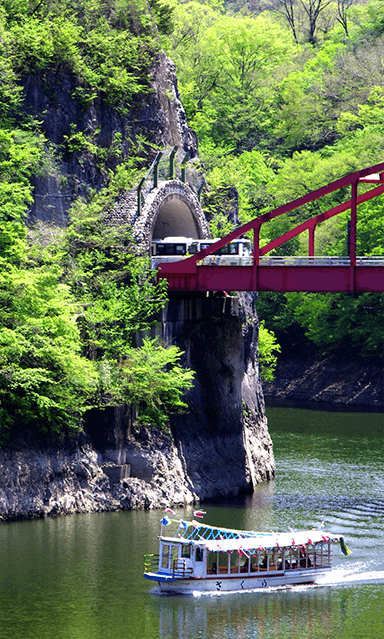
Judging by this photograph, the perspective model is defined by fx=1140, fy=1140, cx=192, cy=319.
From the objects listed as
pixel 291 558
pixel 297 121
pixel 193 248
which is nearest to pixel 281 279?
pixel 193 248

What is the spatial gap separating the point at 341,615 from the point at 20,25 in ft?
121

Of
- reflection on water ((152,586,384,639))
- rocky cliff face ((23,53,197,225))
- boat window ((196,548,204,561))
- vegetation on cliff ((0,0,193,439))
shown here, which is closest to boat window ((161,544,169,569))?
boat window ((196,548,204,561))

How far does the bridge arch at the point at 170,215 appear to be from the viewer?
5759 cm

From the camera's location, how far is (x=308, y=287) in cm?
5331

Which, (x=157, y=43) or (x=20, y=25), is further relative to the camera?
(x=157, y=43)

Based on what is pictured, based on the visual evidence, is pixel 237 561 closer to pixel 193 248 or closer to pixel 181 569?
pixel 181 569

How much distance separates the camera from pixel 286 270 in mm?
53594

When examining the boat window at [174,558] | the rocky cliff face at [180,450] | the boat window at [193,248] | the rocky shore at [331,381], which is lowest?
the boat window at [174,558]

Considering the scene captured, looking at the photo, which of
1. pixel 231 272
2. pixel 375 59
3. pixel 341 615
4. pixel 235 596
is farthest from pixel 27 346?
pixel 375 59

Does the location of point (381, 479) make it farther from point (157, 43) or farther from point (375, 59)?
point (375, 59)

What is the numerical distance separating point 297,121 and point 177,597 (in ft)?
268

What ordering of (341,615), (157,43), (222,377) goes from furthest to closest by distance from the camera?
(157,43)
(222,377)
(341,615)

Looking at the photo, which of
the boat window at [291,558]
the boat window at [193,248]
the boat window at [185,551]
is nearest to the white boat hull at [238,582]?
the boat window at [291,558]

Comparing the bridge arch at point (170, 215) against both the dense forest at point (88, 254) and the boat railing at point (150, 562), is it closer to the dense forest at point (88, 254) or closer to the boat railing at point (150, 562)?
the dense forest at point (88, 254)
